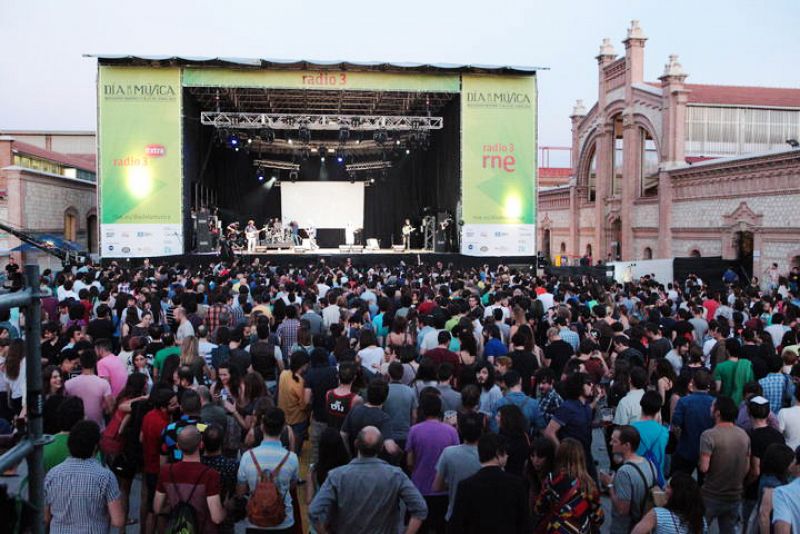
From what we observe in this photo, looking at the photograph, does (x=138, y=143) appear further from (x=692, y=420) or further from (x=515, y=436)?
(x=692, y=420)

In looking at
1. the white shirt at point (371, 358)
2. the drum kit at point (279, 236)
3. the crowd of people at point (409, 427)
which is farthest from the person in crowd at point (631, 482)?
the drum kit at point (279, 236)

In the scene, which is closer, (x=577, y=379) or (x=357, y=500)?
(x=357, y=500)

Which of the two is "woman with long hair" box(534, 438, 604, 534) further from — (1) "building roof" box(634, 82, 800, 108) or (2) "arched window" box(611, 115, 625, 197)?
(2) "arched window" box(611, 115, 625, 197)

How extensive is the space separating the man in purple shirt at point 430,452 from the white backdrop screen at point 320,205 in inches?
1081

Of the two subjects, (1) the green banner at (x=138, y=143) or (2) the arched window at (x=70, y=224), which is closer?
(1) the green banner at (x=138, y=143)

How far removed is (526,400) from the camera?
215 inches

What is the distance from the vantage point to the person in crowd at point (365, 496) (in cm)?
398

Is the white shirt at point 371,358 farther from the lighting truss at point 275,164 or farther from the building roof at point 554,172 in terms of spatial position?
the building roof at point 554,172

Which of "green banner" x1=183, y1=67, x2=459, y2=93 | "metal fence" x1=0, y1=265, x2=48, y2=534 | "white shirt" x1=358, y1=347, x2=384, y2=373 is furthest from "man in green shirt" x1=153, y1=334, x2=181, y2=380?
"green banner" x1=183, y1=67, x2=459, y2=93

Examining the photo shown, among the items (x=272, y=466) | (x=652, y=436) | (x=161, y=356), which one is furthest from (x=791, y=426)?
(x=161, y=356)

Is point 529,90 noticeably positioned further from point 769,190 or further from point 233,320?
point 233,320

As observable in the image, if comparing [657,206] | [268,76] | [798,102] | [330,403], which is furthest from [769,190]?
[330,403]

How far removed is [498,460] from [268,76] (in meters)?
19.3

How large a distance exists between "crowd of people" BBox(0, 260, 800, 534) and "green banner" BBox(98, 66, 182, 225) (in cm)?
1266
